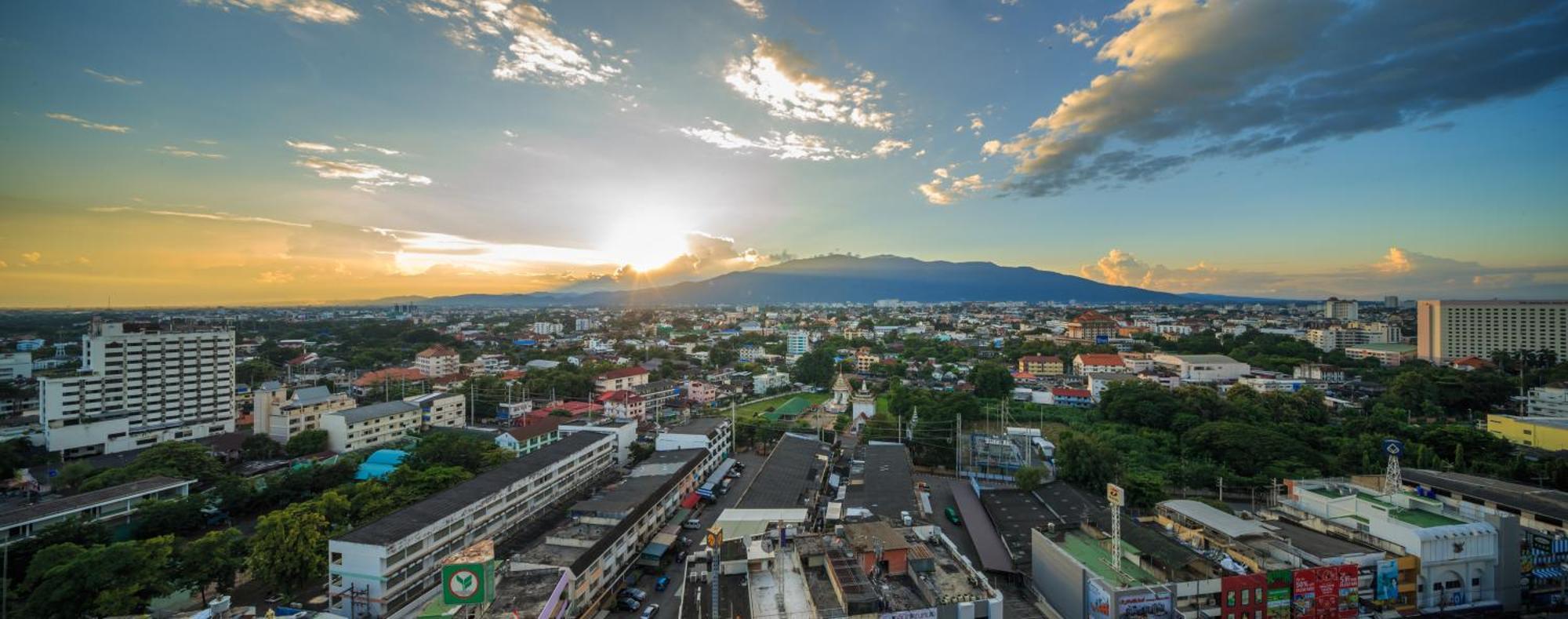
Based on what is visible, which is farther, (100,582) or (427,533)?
(427,533)

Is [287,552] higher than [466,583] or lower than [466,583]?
lower

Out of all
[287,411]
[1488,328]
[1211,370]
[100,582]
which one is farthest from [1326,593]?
[1488,328]

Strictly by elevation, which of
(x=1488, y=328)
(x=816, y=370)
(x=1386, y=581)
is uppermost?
(x=1488, y=328)

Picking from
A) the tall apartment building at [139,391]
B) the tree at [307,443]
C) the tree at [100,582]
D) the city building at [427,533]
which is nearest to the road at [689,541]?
the city building at [427,533]

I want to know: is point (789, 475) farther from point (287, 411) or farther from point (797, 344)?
point (797, 344)

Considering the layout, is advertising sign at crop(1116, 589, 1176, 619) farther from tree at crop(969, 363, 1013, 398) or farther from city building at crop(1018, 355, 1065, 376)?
city building at crop(1018, 355, 1065, 376)

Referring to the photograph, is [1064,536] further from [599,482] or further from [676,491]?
[599,482]

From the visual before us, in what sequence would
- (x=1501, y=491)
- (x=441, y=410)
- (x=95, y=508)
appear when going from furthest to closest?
1. (x=441, y=410)
2. (x=1501, y=491)
3. (x=95, y=508)

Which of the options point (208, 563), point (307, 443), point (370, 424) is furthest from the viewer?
point (370, 424)
